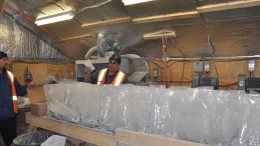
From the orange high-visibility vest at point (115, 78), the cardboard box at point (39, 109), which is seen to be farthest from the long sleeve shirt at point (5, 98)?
the orange high-visibility vest at point (115, 78)

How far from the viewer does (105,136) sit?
146 cm

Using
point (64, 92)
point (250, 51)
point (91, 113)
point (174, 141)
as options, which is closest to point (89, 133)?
point (91, 113)

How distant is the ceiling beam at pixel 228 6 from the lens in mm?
1929

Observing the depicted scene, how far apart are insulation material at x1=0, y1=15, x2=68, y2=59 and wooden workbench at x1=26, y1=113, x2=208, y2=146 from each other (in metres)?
2.04

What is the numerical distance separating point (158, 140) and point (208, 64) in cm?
186

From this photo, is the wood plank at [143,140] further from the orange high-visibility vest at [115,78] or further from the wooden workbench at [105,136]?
the orange high-visibility vest at [115,78]

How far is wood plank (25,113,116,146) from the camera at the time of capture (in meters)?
1.46

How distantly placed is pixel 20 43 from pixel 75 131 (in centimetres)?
265

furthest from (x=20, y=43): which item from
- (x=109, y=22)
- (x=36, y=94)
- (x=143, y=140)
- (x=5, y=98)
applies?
(x=143, y=140)

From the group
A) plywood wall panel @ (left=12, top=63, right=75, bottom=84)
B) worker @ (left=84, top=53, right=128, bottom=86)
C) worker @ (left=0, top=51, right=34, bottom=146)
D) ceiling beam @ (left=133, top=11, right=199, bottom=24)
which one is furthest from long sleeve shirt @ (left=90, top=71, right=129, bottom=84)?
plywood wall panel @ (left=12, top=63, right=75, bottom=84)

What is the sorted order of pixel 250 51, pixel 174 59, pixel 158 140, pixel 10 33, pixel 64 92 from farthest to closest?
1. pixel 10 33
2. pixel 174 59
3. pixel 250 51
4. pixel 64 92
5. pixel 158 140

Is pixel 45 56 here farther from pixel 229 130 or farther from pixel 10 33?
pixel 229 130

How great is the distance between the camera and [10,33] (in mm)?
3559

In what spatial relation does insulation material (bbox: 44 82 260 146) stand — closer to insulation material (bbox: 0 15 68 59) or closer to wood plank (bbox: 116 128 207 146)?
wood plank (bbox: 116 128 207 146)
